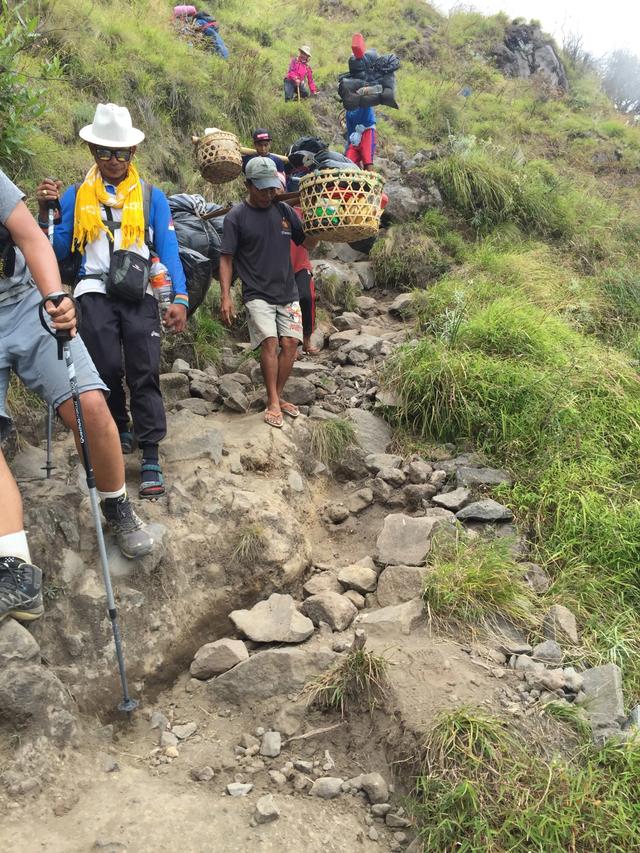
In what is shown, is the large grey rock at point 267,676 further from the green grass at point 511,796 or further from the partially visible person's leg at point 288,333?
the partially visible person's leg at point 288,333

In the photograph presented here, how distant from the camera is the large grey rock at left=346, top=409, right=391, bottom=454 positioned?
5266mm

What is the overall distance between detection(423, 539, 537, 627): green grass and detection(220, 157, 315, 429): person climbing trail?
1657mm

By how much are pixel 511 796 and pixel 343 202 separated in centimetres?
336

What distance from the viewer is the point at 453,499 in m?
4.62

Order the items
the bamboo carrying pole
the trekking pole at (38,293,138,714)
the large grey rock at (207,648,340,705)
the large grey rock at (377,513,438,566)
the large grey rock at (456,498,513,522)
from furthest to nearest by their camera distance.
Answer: the bamboo carrying pole → the large grey rock at (456,498,513,522) → the large grey rock at (377,513,438,566) → the large grey rock at (207,648,340,705) → the trekking pole at (38,293,138,714)

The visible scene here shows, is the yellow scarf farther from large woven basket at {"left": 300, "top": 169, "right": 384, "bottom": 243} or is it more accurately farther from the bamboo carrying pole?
the bamboo carrying pole

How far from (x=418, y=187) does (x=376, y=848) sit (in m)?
8.80

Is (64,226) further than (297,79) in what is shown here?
No

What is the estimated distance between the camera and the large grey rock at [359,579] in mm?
3967

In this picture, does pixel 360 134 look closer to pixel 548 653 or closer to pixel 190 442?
pixel 190 442

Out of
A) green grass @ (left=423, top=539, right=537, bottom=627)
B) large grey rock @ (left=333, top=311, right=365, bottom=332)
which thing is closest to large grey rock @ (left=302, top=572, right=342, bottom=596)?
green grass @ (left=423, top=539, right=537, bottom=627)

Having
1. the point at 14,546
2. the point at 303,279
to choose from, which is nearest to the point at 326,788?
the point at 14,546

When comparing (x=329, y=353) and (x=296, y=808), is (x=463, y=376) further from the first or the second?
(x=296, y=808)

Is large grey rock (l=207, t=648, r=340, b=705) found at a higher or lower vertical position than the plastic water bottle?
lower
